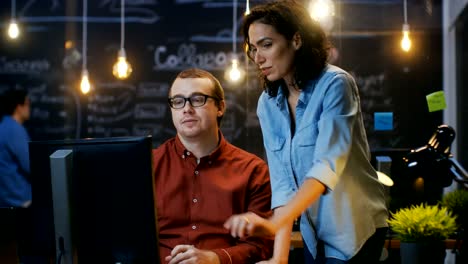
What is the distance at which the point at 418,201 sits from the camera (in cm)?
285

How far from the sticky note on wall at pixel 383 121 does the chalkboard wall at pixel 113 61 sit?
3.43 ft

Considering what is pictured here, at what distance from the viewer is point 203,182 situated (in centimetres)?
237

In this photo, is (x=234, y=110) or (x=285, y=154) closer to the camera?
(x=285, y=154)

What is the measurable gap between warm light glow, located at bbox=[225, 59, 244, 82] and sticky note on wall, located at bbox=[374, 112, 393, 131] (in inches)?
47.7

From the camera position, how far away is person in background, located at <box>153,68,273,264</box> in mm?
2297

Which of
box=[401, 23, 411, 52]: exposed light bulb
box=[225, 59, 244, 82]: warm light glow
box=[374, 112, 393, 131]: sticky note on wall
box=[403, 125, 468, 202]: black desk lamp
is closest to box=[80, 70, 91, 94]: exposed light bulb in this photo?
box=[225, 59, 244, 82]: warm light glow

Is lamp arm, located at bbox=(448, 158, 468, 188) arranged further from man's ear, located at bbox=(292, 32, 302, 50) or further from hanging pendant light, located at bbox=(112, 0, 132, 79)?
hanging pendant light, located at bbox=(112, 0, 132, 79)

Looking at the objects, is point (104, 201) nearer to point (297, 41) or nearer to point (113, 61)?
point (297, 41)

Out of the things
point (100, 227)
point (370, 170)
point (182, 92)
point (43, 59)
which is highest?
point (43, 59)

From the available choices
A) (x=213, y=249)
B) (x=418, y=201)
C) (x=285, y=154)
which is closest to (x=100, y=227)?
(x=285, y=154)

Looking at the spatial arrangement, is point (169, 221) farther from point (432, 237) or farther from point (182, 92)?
point (432, 237)

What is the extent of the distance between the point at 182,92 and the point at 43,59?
385 centimetres

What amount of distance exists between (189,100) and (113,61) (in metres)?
3.58

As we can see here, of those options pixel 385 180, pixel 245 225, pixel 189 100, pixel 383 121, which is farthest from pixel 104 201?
pixel 383 121
